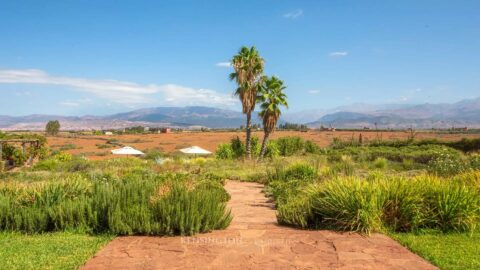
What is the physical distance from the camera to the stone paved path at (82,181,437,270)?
551 cm

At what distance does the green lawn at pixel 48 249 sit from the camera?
5508 mm

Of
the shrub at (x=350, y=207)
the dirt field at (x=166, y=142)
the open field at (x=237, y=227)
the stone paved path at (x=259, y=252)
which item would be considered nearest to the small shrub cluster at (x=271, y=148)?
the dirt field at (x=166, y=142)

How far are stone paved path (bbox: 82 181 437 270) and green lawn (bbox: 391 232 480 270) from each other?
24cm

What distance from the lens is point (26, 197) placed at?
329 inches

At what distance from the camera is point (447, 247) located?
6.48 m

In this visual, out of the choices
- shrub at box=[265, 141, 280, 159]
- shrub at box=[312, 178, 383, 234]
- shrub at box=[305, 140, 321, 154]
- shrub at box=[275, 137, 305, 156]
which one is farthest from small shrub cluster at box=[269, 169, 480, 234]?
shrub at box=[305, 140, 321, 154]

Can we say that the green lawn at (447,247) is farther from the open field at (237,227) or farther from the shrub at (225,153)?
the shrub at (225,153)

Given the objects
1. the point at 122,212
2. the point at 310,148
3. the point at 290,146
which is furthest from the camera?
the point at 310,148

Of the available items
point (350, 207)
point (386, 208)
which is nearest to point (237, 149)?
point (386, 208)

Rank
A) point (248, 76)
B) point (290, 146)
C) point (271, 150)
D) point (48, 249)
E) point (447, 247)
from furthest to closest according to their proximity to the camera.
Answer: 1. point (290, 146)
2. point (271, 150)
3. point (248, 76)
4. point (447, 247)
5. point (48, 249)

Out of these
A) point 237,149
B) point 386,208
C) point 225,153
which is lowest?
point 225,153

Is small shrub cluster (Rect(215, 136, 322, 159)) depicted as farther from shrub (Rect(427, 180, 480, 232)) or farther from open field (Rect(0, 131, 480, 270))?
shrub (Rect(427, 180, 480, 232))

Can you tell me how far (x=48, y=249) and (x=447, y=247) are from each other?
19.2ft

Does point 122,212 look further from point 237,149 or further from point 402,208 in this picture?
point 237,149
